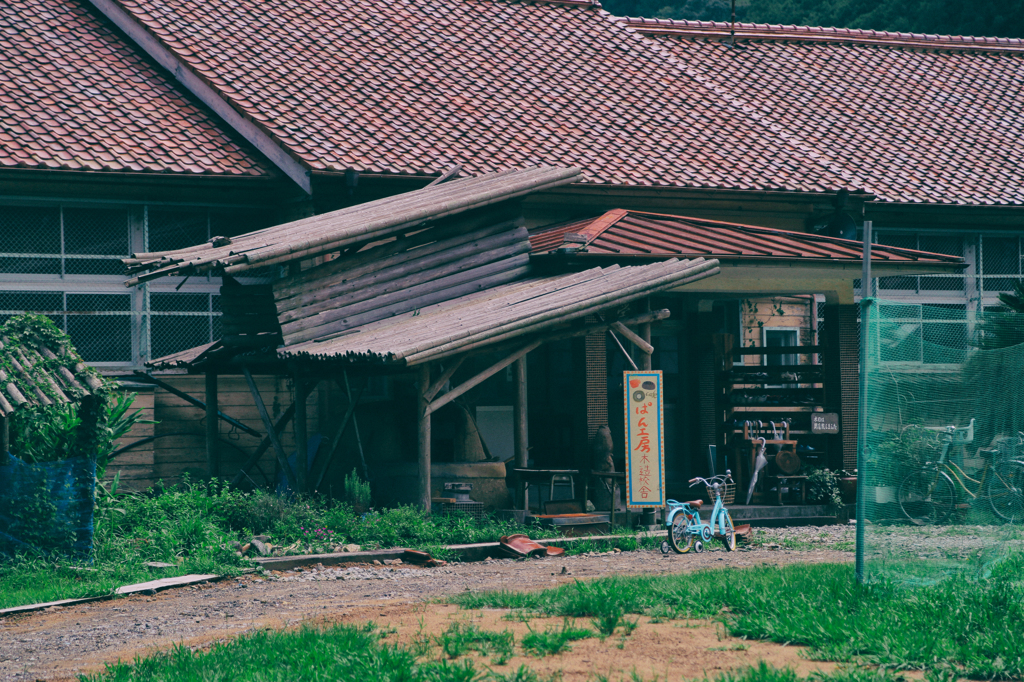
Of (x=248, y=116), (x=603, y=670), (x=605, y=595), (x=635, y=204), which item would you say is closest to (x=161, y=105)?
(x=248, y=116)

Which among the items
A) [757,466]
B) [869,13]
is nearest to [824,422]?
[757,466]

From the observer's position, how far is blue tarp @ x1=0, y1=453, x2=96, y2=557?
10773 mm

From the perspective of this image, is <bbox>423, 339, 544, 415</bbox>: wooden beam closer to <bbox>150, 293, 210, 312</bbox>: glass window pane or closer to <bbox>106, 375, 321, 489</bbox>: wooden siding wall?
<bbox>106, 375, 321, 489</bbox>: wooden siding wall

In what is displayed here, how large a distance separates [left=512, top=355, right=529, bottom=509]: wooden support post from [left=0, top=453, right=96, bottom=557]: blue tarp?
16.5ft

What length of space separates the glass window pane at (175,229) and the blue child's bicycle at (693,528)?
8026 mm

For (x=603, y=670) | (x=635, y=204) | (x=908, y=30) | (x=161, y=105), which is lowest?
(x=603, y=670)

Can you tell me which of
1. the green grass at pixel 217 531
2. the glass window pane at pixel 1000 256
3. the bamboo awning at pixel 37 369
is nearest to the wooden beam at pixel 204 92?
the bamboo awning at pixel 37 369

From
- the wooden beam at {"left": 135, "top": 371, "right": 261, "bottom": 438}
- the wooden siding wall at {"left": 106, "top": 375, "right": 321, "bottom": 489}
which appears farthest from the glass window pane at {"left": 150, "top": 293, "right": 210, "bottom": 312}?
the wooden beam at {"left": 135, "top": 371, "right": 261, "bottom": 438}

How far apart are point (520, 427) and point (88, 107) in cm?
792

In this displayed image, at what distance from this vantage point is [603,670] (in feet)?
20.9

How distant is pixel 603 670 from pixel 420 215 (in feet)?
28.3

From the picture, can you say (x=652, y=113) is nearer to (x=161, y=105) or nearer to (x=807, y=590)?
(x=161, y=105)

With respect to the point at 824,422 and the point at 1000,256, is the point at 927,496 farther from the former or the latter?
the point at 1000,256

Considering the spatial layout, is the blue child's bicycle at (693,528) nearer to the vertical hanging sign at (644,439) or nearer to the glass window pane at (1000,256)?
the vertical hanging sign at (644,439)
